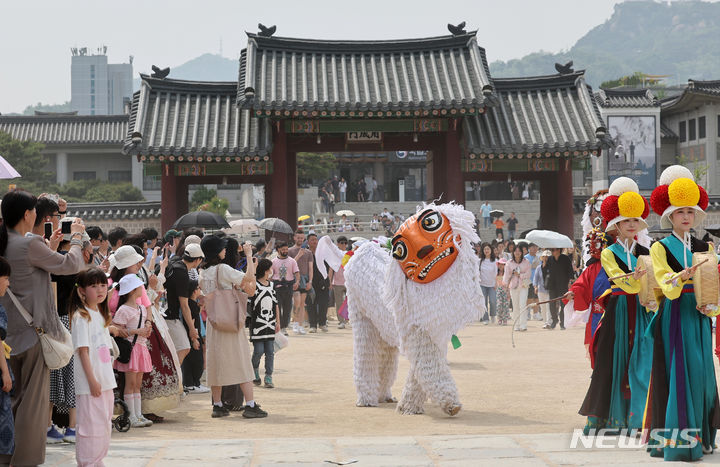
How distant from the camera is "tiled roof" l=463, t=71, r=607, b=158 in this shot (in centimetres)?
2172

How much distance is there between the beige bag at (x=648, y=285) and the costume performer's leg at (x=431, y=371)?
231 centimetres

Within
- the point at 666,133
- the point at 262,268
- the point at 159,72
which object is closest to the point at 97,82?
the point at 666,133

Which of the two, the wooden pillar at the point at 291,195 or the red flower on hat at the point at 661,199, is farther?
the wooden pillar at the point at 291,195

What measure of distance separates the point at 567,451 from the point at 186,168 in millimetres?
16750

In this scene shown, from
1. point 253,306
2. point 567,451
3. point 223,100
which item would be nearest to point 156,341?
point 253,306

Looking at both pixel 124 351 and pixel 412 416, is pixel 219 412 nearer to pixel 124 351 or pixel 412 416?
pixel 124 351

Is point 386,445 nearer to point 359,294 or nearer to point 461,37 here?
point 359,294

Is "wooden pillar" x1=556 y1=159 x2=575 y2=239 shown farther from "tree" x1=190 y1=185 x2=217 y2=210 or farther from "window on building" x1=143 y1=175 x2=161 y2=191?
"window on building" x1=143 y1=175 x2=161 y2=191

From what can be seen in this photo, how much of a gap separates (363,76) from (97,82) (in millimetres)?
171594

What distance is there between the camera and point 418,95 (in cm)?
2198

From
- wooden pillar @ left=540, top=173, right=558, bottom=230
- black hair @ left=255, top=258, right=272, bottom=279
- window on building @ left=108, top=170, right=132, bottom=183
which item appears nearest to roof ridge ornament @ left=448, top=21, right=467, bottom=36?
wooden pillar @ left=540, top=173, right=558, bottom=230

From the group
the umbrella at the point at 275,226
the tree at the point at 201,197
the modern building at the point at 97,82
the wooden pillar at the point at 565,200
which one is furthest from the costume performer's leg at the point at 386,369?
the modern building at the point at 97,82

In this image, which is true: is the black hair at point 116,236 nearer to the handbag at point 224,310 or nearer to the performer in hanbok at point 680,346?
the handbag at point 224,310

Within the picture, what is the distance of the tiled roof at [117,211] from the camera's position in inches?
918
